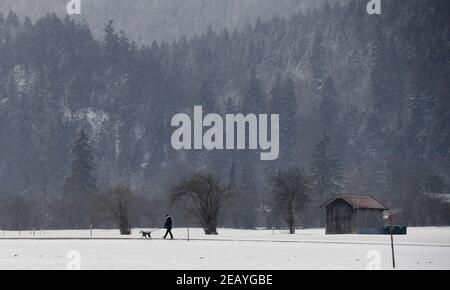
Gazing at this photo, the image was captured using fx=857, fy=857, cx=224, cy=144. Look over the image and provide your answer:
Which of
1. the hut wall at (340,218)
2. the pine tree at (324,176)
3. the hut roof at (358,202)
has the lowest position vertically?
the hut wall at (340,218)

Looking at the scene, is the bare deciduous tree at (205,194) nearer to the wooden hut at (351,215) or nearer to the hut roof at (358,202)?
the wooden hut at (351,215)

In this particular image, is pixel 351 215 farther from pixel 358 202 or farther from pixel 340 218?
pixel 358 202

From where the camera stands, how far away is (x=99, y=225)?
4579 inches

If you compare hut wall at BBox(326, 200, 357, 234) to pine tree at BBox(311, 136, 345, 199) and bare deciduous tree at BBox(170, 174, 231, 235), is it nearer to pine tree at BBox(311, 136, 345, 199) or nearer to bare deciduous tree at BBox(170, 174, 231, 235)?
bare deciduous tree at BBox(170, 174, 231, 235)

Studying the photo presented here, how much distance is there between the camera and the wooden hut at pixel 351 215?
248ft

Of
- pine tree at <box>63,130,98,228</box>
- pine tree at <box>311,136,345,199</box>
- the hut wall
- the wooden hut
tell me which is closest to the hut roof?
the wooden hut

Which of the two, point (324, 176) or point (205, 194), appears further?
point (324, 176)

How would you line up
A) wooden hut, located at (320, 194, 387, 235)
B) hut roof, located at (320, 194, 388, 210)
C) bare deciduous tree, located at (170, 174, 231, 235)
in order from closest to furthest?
bare deciduous tree, located at (170, 174, 231, 235) < wooden hut, located at (320, 194, 387, 235) < hut roof, located at (320, 194, 388, 210)

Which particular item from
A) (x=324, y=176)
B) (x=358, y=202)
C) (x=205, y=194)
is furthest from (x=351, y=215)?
(x=324, y=176)

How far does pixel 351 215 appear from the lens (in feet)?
249

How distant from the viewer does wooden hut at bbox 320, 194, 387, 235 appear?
7550 centimetres

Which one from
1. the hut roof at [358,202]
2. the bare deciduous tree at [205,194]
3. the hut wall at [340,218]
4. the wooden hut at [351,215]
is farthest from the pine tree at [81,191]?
the hut roof at [358,202]

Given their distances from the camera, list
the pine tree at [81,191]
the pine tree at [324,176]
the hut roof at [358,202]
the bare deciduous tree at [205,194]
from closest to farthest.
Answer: the bare deciduous tree at [205,194]
the hut roof at [358,202]
the pine tree at [81,191]
the pine tree at [324,176]
